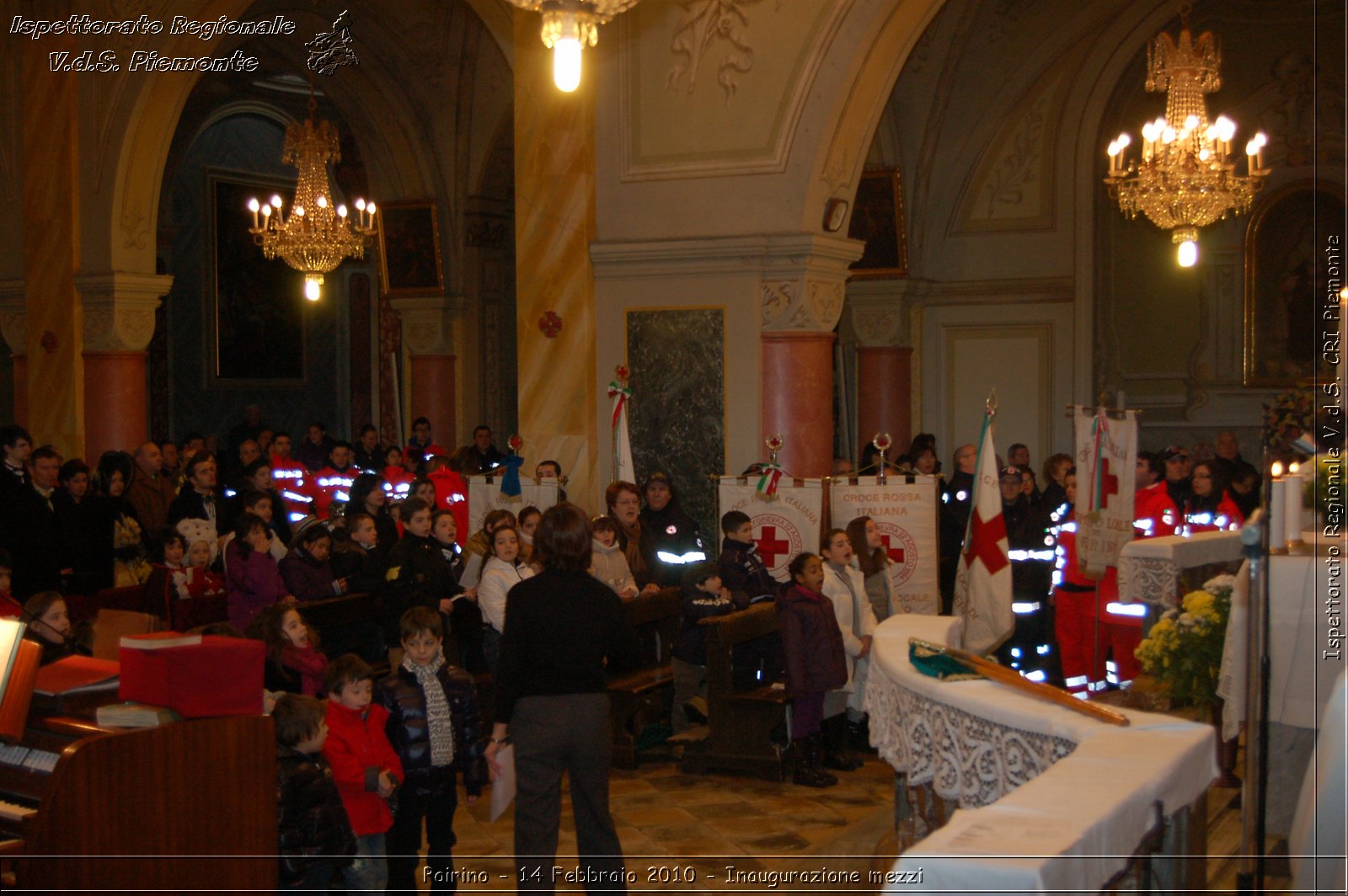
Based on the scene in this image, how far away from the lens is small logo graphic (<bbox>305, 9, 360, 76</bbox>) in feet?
50.3

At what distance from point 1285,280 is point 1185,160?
403cm

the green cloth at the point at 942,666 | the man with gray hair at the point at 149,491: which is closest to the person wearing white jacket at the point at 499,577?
the green cloth at the point at 942,666

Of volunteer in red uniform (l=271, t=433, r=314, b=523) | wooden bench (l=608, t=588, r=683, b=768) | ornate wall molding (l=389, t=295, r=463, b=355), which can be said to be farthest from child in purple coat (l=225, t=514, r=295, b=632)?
ornate wall molding (l=389, t=295, r=463, b=355)

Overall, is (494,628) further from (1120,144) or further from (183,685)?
(1120,144)

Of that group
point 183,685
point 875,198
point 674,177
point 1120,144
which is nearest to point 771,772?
point 183,685

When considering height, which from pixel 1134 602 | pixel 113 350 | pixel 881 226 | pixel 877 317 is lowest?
pixel 1134 602

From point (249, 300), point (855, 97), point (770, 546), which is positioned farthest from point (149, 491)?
point (249, 300)

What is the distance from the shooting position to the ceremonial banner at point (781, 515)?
888 centimetres

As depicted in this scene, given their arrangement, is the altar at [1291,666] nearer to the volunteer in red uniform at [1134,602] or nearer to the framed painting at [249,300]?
the volunteer in red uniform at [1134,602]

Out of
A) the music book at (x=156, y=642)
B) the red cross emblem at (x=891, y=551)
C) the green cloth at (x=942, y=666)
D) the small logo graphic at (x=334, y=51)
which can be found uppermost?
the small logo graphic at (x=334, y=51)

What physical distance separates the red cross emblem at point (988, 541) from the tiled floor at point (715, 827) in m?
1.40

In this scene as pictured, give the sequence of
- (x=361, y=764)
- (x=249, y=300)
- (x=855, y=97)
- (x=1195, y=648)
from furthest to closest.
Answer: (x=249, y=300) < (x=855, y=97) < (x=1195, y=648) < (x=361, y=764)

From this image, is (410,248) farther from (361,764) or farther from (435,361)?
(361,764)

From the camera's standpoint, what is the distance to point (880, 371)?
49.0 ft
